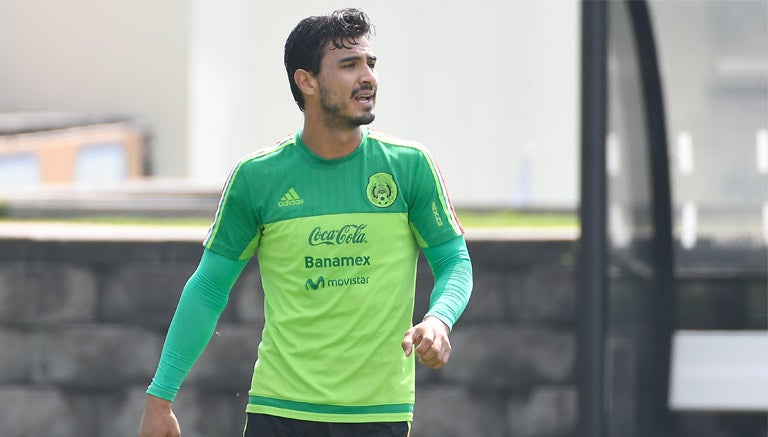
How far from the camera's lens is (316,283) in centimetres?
→ 387

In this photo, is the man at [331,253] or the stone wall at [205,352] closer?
the man at [331,253]

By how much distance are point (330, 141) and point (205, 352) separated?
9.15 ft

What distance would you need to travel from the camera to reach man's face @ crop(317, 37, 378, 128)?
387 centimetres

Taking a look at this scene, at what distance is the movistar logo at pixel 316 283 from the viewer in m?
3.87

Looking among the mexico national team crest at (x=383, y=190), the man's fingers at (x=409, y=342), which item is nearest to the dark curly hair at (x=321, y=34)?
the mexico national team crest at (x=383, y=190)

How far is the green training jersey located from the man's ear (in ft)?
0.51

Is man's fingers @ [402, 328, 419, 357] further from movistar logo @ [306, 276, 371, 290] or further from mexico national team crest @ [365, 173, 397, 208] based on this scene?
mexico national team crest @ [365, 173, 397, 208]

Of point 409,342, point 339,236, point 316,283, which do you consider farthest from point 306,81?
point 409,342

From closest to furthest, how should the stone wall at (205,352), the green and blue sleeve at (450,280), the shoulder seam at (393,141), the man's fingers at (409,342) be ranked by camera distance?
the man's fingers at (409,342) → the green and blue sleeve at (450,280) → the shoulder seam at (393,141) → the stone wall at (205,352)

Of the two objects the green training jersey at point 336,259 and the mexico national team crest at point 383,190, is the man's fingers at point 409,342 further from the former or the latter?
the mexico national team crest at point 383,190

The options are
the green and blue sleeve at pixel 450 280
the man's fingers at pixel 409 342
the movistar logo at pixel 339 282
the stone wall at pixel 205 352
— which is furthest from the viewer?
the stone wall at pixel 205 352

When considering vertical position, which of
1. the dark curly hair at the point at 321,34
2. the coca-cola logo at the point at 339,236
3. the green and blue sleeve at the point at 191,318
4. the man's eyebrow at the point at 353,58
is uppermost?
the dark curly hair at the point at 321,34

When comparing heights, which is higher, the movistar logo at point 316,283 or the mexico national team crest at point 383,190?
the mexico national team crest at point 383,190

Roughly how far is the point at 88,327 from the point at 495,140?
75.3ft
